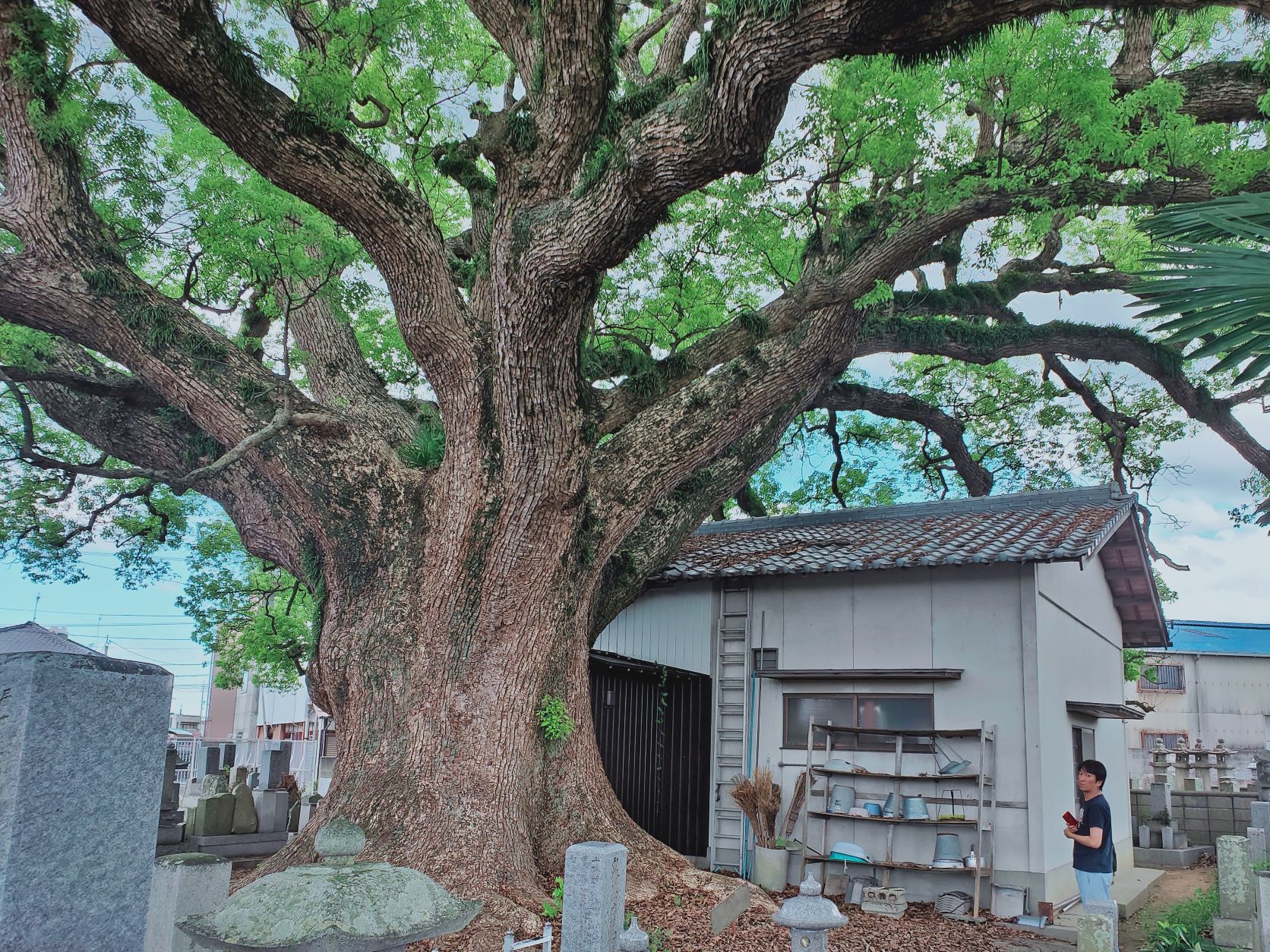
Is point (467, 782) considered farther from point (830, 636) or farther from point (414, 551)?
point (830, 636)

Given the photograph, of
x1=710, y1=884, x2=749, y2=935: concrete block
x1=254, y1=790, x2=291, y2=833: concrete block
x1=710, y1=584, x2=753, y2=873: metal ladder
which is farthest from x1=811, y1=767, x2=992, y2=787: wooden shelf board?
x1=254, y1=790, x2=291, y2=833: concrete block

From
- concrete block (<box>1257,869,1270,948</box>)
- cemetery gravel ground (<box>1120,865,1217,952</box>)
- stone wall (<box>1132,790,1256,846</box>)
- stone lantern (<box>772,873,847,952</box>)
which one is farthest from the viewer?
stone wall (<box>1132,790,1256,846</box>)

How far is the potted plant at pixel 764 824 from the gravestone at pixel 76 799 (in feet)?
27.9

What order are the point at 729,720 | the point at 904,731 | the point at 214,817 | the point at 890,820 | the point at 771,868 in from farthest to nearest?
the point at 214,817, the point at 729,720, the point at 904,731, the point at 771,868, the point at 890,820

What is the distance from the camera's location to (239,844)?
12.5 metres

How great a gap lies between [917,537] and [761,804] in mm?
4098

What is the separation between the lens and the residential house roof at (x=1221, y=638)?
32.0 m

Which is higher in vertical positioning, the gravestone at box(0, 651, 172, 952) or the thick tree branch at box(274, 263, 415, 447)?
the thick tree branch at box(274, 263, 415, 447)

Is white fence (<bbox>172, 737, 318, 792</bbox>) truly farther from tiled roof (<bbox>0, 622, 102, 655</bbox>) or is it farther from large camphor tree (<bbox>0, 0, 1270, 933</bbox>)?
tiled roof (<bbox>0, 622, 102, 655</bbox>)

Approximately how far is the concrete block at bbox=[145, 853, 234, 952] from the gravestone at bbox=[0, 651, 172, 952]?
1615mm

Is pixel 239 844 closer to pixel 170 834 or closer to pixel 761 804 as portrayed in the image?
pixel 170 834

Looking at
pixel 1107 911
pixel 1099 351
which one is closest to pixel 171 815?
pixel 1107 911

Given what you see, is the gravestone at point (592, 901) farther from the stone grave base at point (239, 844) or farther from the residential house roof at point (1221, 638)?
the residential house roof at point (1221, 638)

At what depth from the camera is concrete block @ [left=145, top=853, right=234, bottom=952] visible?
4.27 m
